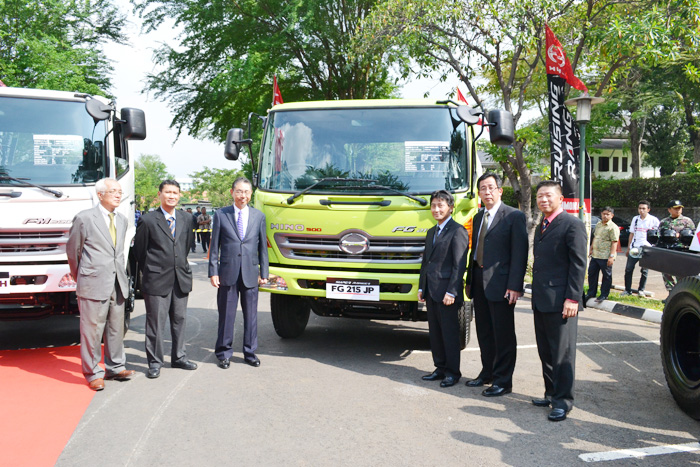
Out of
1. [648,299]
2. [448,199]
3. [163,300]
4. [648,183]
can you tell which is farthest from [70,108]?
[648,183]

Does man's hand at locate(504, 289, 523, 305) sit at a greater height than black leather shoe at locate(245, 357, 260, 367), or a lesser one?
greater

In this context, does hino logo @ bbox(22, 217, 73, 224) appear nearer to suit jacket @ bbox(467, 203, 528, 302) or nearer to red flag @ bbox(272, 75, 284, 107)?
suit jacket @ bbox(467, 203, 528, 302)

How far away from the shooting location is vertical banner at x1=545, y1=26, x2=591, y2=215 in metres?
9.90

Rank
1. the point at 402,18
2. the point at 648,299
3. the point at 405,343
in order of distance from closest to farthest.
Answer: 1. the point at 405,343
2. the point at 648,299
3. the point at 402,18

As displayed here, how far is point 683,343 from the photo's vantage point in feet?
15.7

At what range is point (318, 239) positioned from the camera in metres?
5.93

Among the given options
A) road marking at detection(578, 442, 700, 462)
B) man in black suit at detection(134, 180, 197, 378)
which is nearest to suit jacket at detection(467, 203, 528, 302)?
road marking at detection(578, 442, 700, 462)

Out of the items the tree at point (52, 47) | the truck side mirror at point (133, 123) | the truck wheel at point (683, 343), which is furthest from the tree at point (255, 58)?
the truck wheel at point (683, 343)

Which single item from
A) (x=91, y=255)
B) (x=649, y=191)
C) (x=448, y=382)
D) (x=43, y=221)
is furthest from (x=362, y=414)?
(x=649, y=191)

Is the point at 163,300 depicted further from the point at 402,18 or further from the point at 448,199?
the point at 402,18

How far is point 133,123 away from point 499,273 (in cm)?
425

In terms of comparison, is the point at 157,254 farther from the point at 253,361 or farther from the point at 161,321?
the point at 253,361

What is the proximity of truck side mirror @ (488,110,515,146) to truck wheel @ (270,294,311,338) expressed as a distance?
9.07ft

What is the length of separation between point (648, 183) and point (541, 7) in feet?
63.5
